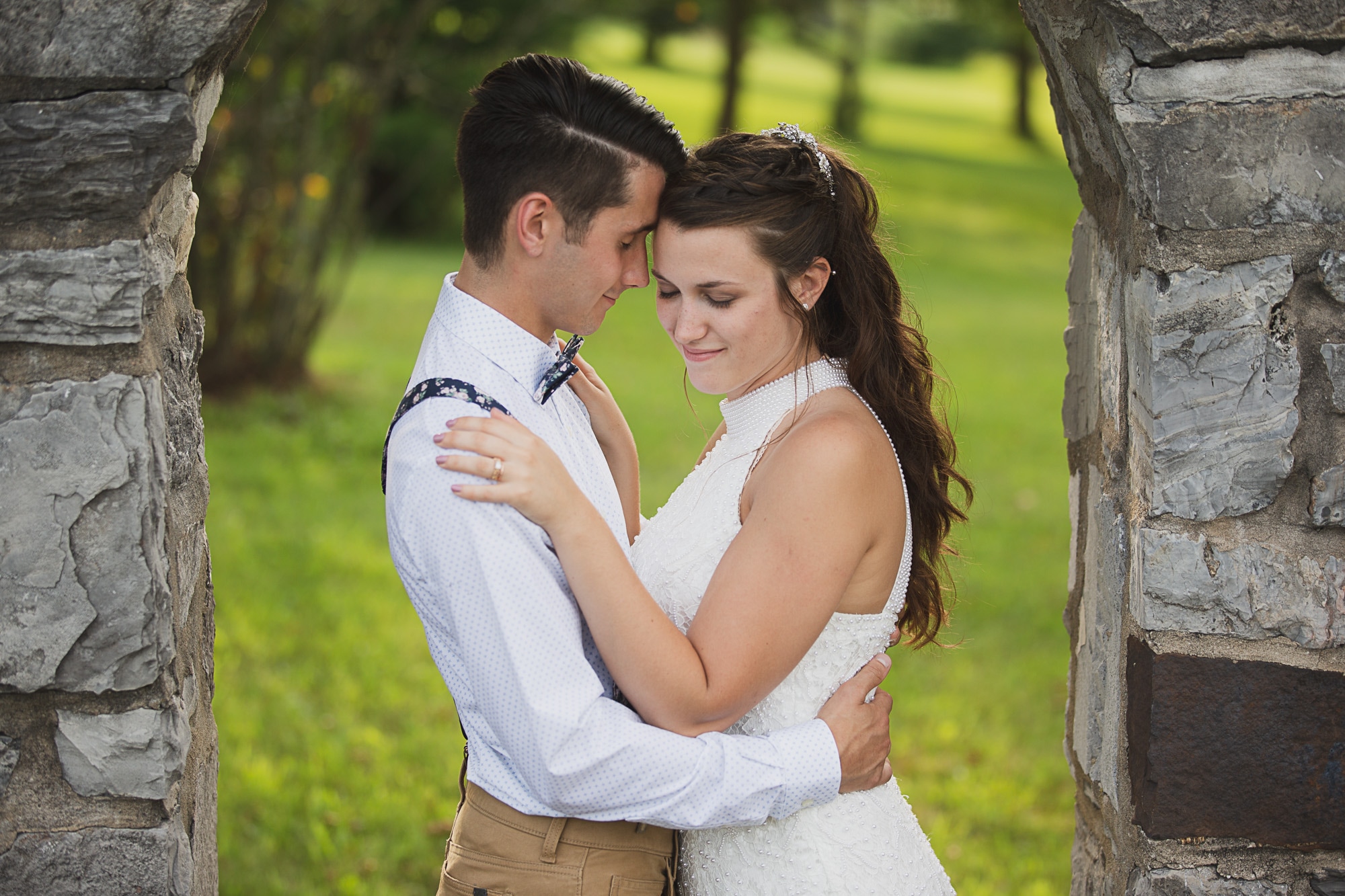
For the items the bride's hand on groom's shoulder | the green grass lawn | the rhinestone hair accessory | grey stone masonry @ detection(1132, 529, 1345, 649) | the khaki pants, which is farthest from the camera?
the green grass lawn

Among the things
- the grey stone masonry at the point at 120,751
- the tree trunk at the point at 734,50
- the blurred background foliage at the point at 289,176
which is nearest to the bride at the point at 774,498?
the grey stone masonry at the point at 120,751

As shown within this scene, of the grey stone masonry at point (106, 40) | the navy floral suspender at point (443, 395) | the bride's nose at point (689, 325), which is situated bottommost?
the navy floral suspender at point (443, 395)

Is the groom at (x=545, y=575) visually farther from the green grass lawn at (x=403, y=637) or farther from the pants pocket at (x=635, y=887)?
the green grass lawn at (x=403, y=637)

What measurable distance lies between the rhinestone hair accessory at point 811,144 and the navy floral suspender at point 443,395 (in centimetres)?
76

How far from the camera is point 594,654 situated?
76.1 inches

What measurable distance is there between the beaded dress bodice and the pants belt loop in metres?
0.40

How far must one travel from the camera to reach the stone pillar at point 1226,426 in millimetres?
1732

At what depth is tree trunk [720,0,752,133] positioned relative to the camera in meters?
18.5

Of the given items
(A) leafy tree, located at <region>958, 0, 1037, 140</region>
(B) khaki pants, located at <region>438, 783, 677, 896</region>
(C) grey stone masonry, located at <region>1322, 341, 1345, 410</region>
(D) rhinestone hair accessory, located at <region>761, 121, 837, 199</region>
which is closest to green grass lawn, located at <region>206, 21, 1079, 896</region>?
(D) rhinestone hair accessory, located at <region>761, 121, 837, 199</region>

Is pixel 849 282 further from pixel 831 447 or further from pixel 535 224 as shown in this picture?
pixel 535 224

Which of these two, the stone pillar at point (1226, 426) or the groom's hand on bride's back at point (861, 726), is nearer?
the stone pillar at point (1226, 426)

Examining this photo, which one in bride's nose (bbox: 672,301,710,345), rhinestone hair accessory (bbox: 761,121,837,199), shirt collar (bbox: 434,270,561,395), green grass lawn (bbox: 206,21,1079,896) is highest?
rhinestone hair accessory (bbox: 761,121,837,199)

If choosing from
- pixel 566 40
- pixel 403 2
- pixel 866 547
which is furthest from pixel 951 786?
pixel 566 40

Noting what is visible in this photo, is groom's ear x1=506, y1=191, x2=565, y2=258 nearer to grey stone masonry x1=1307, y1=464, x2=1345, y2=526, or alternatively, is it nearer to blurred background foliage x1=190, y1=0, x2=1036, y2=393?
grey stone masonry x1=1307, y1=464, x2=1345, y2=526
